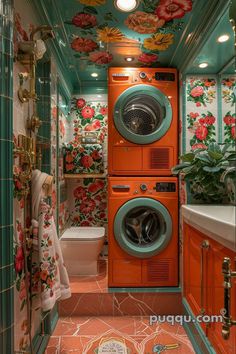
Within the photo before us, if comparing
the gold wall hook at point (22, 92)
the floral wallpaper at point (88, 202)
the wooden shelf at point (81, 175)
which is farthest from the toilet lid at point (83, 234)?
the gold wall hook at point (22, 92)

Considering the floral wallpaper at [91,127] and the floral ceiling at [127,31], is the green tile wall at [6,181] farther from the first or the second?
the floral wallpaper at [91,127]

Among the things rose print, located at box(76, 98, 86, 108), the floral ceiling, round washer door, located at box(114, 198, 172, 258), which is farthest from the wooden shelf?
the floral ceiling

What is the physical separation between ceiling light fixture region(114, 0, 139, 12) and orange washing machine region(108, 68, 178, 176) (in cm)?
72

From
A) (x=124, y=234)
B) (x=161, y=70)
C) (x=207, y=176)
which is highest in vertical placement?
(x=161, y=70)

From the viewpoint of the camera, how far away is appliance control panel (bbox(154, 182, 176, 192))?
2.33 meters

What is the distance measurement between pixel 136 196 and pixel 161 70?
124 cm

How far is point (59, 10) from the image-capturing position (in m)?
1.70

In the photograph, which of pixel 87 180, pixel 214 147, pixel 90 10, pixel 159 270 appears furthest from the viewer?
pixel 87 180

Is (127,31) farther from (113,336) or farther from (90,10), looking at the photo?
(113,336)

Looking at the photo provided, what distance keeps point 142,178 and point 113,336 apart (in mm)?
1329

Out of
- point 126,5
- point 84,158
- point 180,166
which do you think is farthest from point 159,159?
point 126,5

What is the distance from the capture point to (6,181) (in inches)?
45.1

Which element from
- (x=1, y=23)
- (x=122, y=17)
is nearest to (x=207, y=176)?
Result: (x=122, y=17)

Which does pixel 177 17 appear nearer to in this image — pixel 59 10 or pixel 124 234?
pixel 59 10
